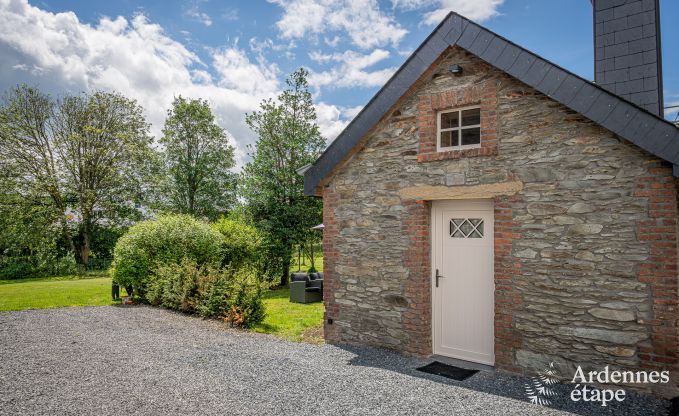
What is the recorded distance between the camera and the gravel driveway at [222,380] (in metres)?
4.39

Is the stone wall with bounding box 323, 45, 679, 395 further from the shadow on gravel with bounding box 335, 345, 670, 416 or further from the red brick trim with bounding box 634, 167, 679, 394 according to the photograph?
the shadow on gravel with bounding box 335, 345, 670, 416

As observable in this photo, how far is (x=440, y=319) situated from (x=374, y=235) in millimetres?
1752

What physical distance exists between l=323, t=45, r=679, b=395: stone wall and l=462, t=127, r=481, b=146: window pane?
32 centimetres

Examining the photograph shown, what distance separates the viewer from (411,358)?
640 centimetres

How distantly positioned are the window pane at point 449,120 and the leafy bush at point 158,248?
712 cm

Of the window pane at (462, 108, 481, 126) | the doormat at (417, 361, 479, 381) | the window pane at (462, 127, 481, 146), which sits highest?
the window pane at (462, 108, 481, 126)

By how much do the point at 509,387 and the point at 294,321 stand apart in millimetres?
5628

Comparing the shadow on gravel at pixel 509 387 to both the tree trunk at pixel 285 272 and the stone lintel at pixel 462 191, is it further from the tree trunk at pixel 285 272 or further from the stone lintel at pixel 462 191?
the tree trunk at pixel 285 272

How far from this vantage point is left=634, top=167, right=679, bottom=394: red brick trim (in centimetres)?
455

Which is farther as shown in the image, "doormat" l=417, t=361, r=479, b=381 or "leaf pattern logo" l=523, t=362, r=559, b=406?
"doormat" l=417, t=361, r=479, b=381

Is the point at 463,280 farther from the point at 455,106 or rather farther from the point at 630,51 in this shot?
the point at 630,51

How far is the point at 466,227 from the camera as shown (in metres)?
6.27

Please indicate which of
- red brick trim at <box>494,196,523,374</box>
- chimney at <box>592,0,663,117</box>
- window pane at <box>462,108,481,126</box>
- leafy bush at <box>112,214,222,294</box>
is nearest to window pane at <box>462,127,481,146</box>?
window pane at <box>462,108,481,126</box>

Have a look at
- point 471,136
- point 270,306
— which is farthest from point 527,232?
point 270,306
